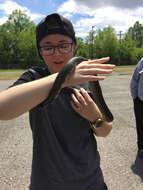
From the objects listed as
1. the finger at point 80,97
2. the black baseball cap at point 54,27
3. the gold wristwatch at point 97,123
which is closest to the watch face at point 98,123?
the gold wristwatch at point 97,123

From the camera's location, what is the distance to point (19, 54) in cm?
5025

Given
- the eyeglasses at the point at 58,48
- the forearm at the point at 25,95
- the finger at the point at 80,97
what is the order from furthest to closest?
1. the eyeglasses at the point at 58,48
2. the finger at the point at 80,97
3. the forearm at the point at 25,95

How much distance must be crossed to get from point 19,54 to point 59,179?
5240 cm

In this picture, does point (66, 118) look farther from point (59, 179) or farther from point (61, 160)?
point (59, 179)

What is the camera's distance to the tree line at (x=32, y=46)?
4875 centimetres

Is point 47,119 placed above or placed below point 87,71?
below

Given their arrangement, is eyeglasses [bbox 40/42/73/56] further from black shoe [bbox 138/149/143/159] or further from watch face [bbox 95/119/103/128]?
black shoe [bbox 138/149/143/159]

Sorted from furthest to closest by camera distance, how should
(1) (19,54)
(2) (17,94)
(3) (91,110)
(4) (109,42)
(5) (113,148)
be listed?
(4) (109,42), (1) (19,54), (5) (113,148), (3) (91,110), (2) (17,94)

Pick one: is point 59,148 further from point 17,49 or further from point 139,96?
point 17,49

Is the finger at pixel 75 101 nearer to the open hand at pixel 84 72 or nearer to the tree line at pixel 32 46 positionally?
the open hand at pixel 84 72

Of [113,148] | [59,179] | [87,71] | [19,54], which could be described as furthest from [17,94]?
[19,54]

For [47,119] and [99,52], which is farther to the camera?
[99,52]

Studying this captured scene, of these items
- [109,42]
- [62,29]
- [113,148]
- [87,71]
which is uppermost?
[109,42]

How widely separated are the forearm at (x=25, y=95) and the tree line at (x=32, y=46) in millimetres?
48741
